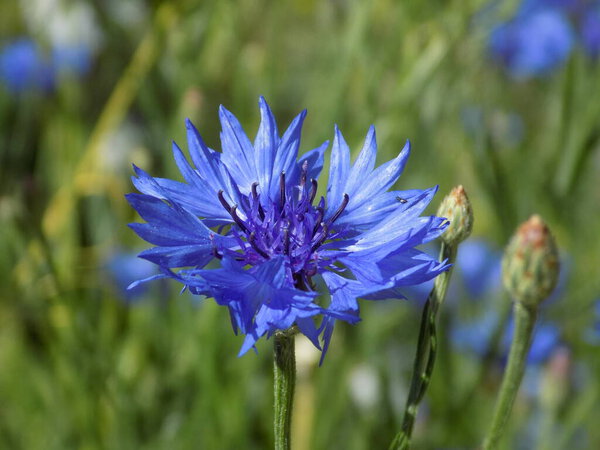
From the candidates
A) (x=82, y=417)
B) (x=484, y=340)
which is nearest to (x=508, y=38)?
(x=484, y=340)

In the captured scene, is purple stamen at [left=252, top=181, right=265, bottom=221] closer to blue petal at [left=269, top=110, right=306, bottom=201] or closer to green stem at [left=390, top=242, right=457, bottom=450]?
blue petal at [left=269, top=110, right=306, bottom=201]

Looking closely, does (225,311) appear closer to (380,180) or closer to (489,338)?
(489,338)

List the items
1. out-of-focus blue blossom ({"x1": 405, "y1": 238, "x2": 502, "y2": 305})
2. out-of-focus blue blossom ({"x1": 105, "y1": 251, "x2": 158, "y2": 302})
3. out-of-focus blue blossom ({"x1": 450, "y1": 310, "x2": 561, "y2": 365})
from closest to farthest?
1. out-of-focus blue blossom ({"x1": 450, "y1": 310, "x2": 561, "y2": 365})
2. out-of-focus blue blossom ({"x1": 105, "y1": 251, "x2": 158, "y2": 302})
3. out-of-focus blue blossom ({"x1": 405, "y1": 238, "x2": 502, "y2": 305})

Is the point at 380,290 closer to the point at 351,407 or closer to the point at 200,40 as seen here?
the point at 351,407

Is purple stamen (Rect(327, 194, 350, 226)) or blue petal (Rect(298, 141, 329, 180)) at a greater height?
blue petal (Rect(298, 141, 329, 180))

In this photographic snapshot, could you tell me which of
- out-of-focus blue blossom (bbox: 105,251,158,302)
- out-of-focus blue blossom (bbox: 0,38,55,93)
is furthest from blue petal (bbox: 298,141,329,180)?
out-of-focus blue blossom (bbox: 0,38,55,93)

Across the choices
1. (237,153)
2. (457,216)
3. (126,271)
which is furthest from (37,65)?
(457,216)
